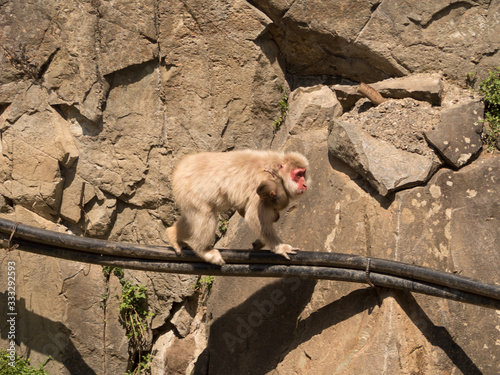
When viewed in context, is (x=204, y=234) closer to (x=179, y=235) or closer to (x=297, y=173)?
(x=179, y=235)

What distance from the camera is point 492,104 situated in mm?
5340

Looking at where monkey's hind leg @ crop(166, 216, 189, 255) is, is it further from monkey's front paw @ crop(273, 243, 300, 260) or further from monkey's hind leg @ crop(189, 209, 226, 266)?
monkey's front paw @ crop(273, 243, 300, 260)

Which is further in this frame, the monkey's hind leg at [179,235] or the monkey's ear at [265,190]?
the monkey's hind leg at [179,235]

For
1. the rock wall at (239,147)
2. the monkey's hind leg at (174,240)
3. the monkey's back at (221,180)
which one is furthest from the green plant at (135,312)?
the monkey's back at (221,180)

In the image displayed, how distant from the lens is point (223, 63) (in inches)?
240

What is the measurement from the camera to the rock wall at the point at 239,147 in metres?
4.93

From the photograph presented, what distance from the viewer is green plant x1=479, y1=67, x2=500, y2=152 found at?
5145mm

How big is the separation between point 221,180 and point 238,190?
17cm

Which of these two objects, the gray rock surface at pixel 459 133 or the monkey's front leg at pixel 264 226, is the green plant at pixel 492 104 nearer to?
the gray rock surface at pixel 459 133

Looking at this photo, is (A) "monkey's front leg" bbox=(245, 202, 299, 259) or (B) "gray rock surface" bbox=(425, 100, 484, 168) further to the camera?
(B) "gray rock surface" bbox=(425, 100, 484, 168)

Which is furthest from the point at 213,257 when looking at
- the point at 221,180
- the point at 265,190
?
the point at 265,190

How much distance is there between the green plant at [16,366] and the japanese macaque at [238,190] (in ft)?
9.22

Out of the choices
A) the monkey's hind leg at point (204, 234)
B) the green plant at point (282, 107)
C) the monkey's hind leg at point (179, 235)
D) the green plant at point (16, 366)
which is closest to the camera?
the monkey's hind leg at point (204, 234)

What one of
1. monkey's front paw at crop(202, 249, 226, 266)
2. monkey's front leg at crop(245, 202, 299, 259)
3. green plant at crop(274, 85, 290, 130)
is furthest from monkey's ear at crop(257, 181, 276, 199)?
green plant at crop(274, 85, 290, 130)
